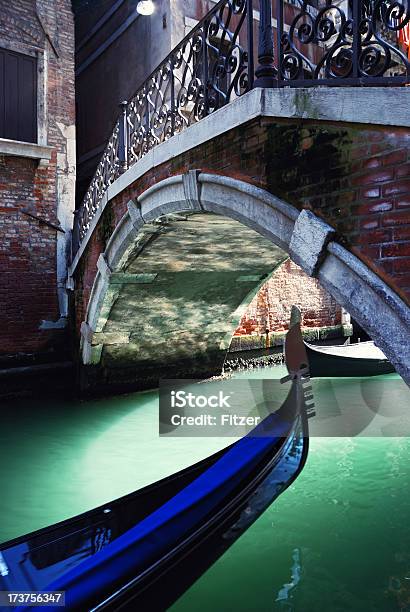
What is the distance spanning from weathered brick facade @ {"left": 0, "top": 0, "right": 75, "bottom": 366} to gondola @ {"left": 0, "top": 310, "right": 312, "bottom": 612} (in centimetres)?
349

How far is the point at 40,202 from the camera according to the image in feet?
18.5

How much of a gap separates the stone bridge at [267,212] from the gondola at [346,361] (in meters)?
1.33

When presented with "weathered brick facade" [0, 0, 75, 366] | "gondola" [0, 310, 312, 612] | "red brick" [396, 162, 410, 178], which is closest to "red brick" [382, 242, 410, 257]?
"red brick" [396, 162, 410, 178]

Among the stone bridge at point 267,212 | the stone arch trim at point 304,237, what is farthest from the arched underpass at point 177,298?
the stone arch trim at point 304,237

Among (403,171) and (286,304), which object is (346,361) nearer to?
(286,304)

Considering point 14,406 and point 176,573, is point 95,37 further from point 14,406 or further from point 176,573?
point 176,573

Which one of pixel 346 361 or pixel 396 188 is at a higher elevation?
pixel 396 188

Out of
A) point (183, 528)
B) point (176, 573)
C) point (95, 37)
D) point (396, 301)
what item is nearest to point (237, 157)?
point (396, 301)

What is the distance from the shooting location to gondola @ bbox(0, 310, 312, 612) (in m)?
1.67

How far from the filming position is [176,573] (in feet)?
6.71

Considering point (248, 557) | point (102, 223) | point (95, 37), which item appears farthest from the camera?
point (95, 37)

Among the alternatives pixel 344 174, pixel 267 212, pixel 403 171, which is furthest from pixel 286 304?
pixel 403 171

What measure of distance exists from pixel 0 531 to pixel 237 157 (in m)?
2.49

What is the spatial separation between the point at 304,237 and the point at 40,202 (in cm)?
422
